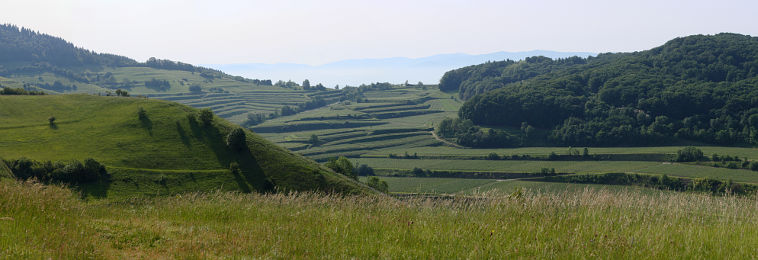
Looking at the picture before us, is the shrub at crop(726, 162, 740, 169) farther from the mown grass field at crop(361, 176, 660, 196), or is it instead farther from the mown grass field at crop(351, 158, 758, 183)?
the mown grass field at crop(361, 176, 660, 196)

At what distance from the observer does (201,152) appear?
74.3 m

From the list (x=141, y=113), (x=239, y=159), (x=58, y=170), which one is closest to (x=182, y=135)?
(x=141, y=113)

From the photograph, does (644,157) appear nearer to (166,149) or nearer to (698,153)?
(698,153)

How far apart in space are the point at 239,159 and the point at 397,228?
67558mm

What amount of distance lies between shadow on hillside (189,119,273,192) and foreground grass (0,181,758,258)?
54431 mm

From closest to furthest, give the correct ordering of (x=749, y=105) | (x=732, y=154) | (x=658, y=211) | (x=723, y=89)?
(x=658, y=211) → (x=732, y=154) → (x=749, y=105) → (x=723, y=89)

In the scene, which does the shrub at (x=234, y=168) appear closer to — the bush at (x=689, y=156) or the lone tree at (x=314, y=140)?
the lone tree at (x=314, y=140)

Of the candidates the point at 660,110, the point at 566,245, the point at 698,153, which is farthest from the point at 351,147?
the point at 566,245

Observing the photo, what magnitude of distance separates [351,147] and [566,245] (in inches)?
6714

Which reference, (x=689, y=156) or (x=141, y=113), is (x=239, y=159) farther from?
(x=689, y=156)

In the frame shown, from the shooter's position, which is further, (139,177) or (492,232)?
(139,177)

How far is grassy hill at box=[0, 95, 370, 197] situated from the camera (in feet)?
212

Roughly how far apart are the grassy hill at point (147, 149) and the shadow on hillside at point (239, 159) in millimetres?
152

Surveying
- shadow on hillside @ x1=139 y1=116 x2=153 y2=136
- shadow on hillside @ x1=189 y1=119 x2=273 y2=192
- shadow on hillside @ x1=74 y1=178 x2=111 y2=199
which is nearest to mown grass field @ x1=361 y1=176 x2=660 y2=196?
shadow on hillside @ x1=189 y1=119 x2=273 y2=192
